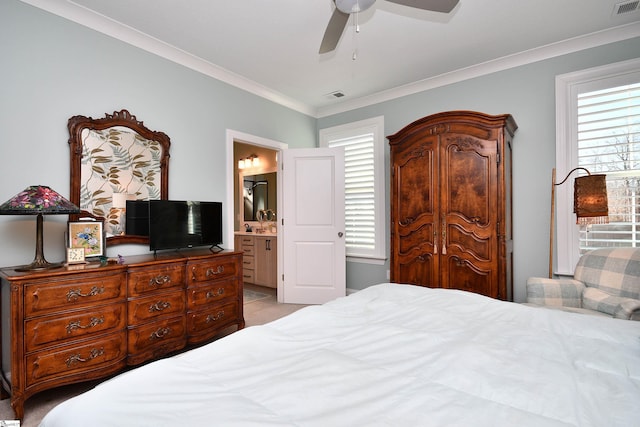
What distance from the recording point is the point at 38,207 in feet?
6.66

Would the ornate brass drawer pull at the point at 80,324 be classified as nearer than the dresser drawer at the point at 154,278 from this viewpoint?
Yes

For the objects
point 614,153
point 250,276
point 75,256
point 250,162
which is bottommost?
point 250,276

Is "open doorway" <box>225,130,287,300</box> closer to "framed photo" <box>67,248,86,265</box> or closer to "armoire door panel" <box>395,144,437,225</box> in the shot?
"armoire door panel" <box>395,144,437,225</box>

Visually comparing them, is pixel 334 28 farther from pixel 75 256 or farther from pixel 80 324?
pixel 80 324

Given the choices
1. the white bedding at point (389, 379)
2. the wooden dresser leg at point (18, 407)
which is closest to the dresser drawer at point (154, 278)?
the wooden dresser leg at point (18, 407)

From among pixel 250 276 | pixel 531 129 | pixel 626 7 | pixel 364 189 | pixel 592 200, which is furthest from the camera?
pixel 250 276

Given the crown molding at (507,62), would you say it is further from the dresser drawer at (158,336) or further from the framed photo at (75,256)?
the framed photo at (75,256)

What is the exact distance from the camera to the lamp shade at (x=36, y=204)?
1.99 meters

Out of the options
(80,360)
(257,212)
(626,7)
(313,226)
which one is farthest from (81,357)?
(626,7)

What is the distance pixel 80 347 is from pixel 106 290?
38 centimetres

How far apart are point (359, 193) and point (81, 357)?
3460 mm

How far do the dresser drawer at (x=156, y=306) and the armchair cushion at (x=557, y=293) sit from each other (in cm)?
287

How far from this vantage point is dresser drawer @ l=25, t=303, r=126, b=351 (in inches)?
76.5

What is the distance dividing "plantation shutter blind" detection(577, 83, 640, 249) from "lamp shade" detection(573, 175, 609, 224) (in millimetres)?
368
